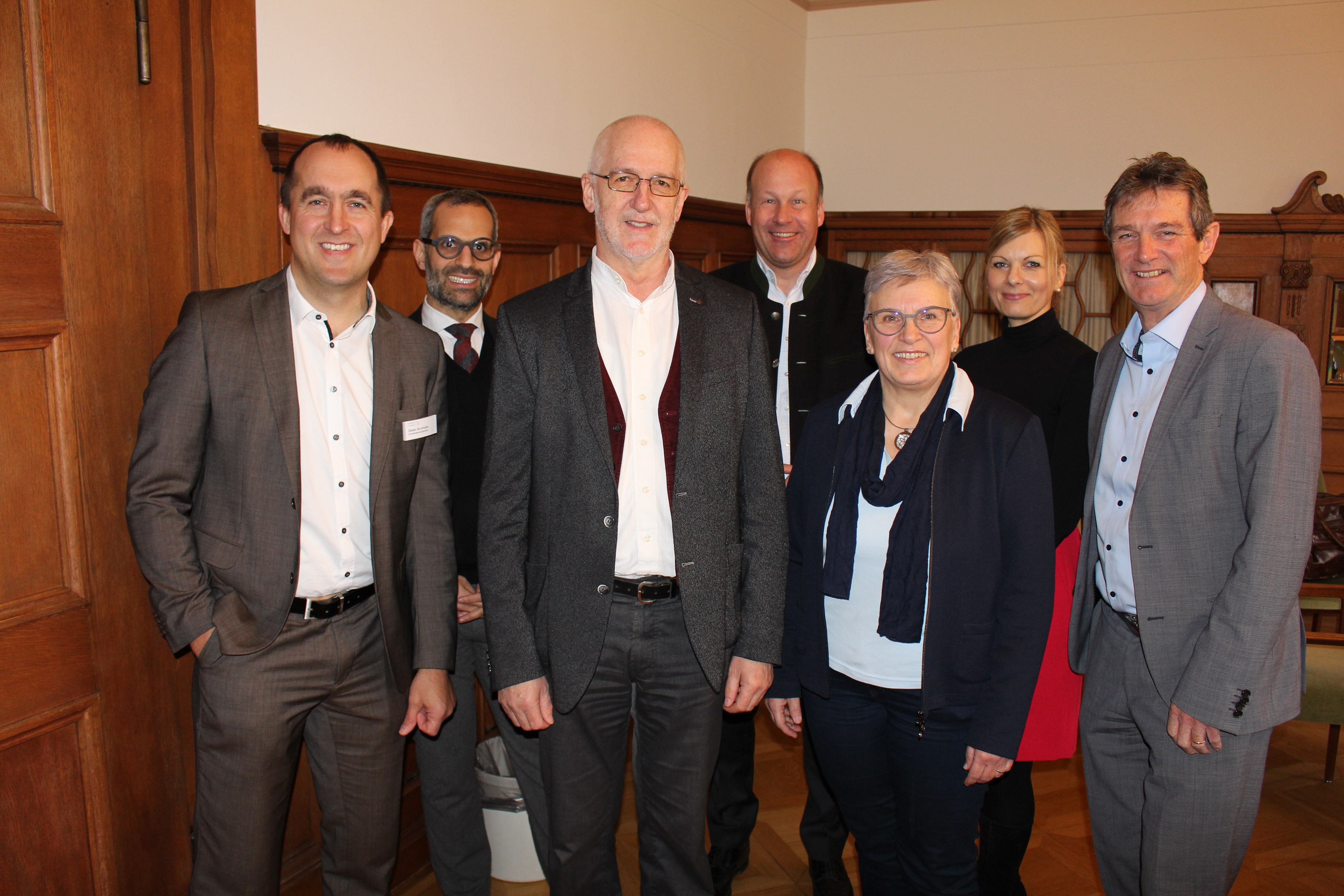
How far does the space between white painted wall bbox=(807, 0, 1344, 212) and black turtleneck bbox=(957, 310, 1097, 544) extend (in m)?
3.42

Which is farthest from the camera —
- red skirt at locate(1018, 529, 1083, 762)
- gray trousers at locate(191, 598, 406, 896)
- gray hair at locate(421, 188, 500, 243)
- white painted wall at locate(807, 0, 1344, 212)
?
white painted wall at locate(807, 0, 1344, 212)

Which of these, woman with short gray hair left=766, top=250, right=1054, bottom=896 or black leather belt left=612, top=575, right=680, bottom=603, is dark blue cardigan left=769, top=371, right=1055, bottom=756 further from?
black leather belt left=612, top=575, right=680, bottom=603

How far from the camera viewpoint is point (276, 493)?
5.90 feet

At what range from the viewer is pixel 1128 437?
1956mm

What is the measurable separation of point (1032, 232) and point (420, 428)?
1.74 meters

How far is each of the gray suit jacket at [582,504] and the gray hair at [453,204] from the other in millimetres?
726

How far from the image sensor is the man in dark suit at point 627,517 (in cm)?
186

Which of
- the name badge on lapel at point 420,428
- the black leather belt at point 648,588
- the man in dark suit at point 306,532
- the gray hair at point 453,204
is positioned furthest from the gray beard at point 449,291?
the black leather belt at point 648,588

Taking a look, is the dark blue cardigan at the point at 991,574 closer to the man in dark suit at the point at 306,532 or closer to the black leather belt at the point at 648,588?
the black leather belt at the point at 648,588

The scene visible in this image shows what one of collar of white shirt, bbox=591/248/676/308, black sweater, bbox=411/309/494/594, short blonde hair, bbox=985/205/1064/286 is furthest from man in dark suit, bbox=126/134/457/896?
short blonde hair, bbox=985/205/1064/286

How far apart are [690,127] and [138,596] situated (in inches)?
129

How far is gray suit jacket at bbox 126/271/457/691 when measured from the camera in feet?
5.71

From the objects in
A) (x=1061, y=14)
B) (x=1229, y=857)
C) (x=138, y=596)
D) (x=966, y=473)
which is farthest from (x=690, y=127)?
(x=1229, y=857)

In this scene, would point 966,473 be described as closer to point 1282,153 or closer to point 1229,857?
point 1229,857
